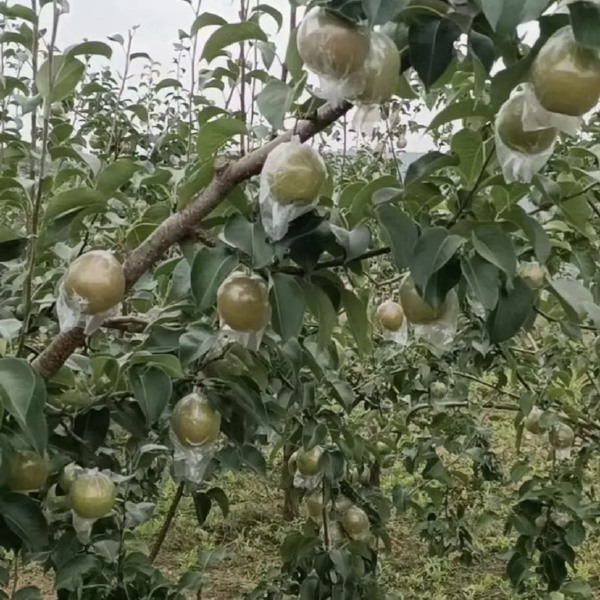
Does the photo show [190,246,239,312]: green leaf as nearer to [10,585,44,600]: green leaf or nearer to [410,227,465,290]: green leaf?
[410,227,465,290]: green leaf

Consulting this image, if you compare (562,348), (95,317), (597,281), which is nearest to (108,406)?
(95,317)

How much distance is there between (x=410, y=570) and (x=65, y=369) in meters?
2.80

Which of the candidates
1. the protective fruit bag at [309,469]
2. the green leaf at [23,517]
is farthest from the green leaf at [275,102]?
the protective fruit bag at [309,469]

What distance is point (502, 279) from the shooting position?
2.75ft

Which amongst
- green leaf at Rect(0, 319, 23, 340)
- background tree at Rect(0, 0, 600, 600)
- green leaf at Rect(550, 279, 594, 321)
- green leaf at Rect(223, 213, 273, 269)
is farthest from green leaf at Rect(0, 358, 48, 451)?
green leaf at Rect(550, 279, 594, 321)

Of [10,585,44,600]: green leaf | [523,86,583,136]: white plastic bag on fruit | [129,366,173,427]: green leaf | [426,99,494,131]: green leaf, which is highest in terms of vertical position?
[523,86,583,136]: white plastic bag on fruit

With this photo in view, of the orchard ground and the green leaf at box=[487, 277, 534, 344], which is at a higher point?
the green leaf at box=[487, 277, 534, 344]

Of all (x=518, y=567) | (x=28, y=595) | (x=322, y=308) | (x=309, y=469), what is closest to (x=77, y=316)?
(x=322, y=308)

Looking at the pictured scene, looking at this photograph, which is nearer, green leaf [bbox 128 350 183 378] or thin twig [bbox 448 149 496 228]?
thin twig [bbox 448 149 496 228]

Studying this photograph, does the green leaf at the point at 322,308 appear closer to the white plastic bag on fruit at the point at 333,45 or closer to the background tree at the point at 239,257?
the background tree at the point at 239,257

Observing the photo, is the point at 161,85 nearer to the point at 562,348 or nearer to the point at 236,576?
the point at 562,348

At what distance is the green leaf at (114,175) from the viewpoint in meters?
0.91

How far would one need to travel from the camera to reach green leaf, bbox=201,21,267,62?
827mm

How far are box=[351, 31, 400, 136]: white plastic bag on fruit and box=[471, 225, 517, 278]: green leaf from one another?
0.15 m
